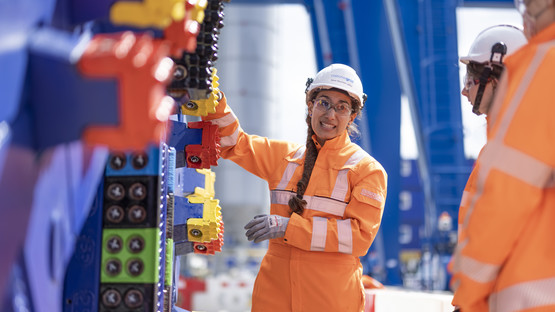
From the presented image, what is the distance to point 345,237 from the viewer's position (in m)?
2.98

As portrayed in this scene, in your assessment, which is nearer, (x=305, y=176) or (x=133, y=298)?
(x=133, y=298)

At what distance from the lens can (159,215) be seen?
2.00 m

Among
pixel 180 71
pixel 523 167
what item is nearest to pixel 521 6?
pixel 523 167

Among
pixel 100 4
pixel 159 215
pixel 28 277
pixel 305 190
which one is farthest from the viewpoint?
pixel 305 190

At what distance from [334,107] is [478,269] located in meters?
1.68

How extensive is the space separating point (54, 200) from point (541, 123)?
50.1 inches

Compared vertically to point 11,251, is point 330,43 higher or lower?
higher

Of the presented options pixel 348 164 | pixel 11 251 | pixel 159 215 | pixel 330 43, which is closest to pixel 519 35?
pixel 348 164

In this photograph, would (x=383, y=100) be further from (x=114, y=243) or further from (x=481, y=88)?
(x=114, y=243)

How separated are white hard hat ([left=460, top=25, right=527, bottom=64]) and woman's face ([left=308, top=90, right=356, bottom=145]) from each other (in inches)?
26.2

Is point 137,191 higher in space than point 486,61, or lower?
lower

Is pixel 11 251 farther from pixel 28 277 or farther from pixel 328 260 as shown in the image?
pixel 328 260

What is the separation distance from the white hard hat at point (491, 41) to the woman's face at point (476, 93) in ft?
0.30

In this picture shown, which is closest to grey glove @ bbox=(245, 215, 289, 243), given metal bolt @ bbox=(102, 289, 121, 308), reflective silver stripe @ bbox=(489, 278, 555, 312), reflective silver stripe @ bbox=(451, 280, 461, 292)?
metal bolt @ bbox=(102, 289, 121, 308)
